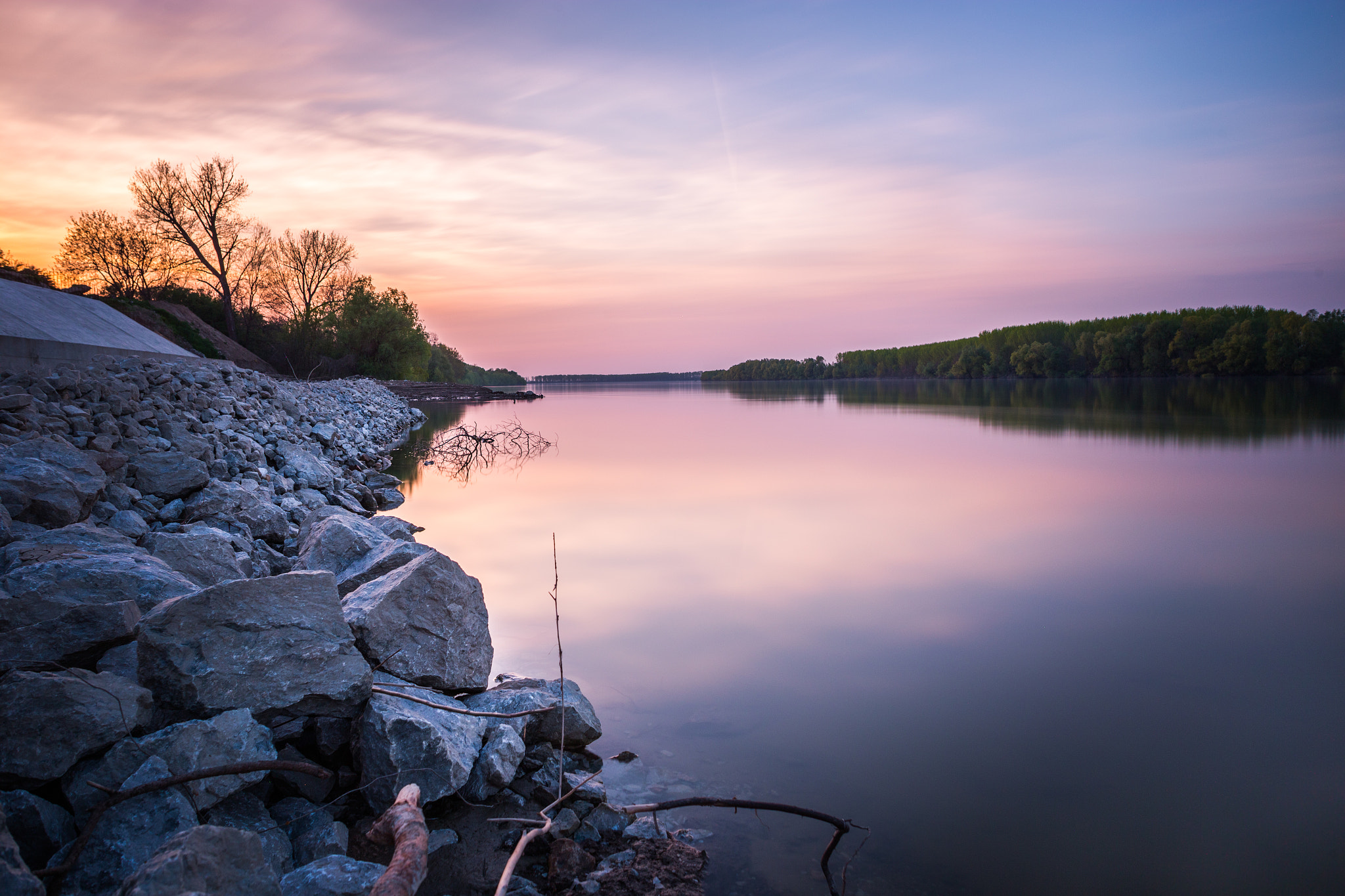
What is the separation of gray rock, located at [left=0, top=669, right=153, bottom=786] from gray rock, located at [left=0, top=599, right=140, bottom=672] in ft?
0.63

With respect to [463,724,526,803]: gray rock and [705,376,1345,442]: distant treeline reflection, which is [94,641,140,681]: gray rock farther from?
[705,376,1345,442]: distant treeline reflection

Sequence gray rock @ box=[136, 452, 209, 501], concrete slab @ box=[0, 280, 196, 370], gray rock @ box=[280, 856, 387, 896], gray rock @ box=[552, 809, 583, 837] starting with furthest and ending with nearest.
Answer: concrete slab @ box=[0, 280, 196, 370]
gray rock @ box=[136, 452, 209, 501]
gray rock @ box=[552, 809, 583, 837]
gray rock @ box=[280, 856, 387, 896]

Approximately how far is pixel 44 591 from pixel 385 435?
20609 millimetres

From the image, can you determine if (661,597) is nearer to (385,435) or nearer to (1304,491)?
(1304,491)

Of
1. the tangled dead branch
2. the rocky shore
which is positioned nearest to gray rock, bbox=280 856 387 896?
the rocky shore

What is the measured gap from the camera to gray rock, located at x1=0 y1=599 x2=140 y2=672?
2.89 meters

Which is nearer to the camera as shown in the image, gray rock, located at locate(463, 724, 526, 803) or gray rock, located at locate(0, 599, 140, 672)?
gray rock, located at locate(0, 599, 140, 672)

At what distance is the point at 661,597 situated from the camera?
7133 mm

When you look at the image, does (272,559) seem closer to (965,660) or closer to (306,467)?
(306,467)

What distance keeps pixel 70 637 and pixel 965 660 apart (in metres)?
5.41

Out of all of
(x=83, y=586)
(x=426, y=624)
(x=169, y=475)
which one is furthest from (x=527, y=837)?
(x=169, y=475)

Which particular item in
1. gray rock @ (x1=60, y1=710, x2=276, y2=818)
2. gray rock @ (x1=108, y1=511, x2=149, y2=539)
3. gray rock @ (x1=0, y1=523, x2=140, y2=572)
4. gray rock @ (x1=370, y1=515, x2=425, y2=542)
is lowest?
gray rock @ (x1=60, y1=710, x2=276, y2=818)

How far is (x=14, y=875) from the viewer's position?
2.00m

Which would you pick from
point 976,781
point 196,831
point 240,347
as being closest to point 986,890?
point 976,781
